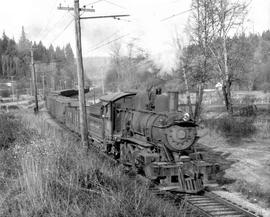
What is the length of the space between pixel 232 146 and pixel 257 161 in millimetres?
3664

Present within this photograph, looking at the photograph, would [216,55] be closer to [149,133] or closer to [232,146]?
[232,146]

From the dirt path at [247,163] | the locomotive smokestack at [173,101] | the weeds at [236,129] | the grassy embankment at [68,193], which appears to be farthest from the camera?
the weeds at [236,129]

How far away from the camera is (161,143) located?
1095 centimetres

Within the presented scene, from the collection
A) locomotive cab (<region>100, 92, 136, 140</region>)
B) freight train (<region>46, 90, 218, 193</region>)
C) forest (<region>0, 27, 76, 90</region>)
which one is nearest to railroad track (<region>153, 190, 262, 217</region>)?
freight train (<region>46, 90, 218, 193</region>)

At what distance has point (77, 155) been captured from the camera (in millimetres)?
8672

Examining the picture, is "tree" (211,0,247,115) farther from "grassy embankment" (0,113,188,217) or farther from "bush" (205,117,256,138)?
"grassy embankment" (0,113,188,217)

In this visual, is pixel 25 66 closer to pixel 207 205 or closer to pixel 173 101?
pixel 173 101

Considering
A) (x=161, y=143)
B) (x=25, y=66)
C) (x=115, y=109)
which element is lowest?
(x=161, y=143)

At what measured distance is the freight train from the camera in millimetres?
10367

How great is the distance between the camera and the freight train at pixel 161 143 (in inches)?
408

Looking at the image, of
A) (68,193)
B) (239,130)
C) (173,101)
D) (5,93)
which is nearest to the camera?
(68,193)

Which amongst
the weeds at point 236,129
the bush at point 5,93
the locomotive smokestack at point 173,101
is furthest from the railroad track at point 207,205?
the bush at point 5,93

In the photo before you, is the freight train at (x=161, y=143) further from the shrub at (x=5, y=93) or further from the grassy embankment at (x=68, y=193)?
the shrub at (x=5, y=93)

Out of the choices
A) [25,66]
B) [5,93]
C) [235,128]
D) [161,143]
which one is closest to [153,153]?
[161,143]
